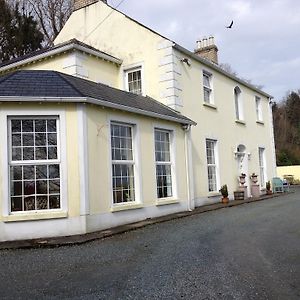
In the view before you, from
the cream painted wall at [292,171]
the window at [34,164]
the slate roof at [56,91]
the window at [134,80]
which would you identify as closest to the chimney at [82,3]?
the window at [134,80]

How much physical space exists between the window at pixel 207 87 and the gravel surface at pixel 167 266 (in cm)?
845

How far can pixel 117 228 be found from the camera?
10297 mm

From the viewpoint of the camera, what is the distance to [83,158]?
32.3 ft

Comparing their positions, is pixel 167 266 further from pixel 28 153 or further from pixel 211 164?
pixel 211 164

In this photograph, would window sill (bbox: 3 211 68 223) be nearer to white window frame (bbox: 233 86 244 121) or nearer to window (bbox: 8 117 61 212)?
window (bbox: 8 117 61 212)

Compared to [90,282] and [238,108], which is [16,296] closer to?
[90,282]

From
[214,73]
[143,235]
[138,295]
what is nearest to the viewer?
[138,295]

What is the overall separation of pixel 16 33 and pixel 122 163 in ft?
66.8

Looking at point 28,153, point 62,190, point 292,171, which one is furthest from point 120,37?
point 292,171

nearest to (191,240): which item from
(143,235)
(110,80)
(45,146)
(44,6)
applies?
(143,235)

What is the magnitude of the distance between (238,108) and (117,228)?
41.3 ft

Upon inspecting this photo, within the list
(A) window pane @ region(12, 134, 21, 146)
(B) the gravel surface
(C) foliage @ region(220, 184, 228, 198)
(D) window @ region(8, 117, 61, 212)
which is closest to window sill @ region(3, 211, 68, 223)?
(D) window @ region(8, 117, 61, 212)

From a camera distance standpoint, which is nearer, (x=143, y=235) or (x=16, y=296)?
(x=16, y=296)

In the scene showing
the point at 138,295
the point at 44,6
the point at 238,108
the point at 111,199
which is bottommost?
the point at 138,295
